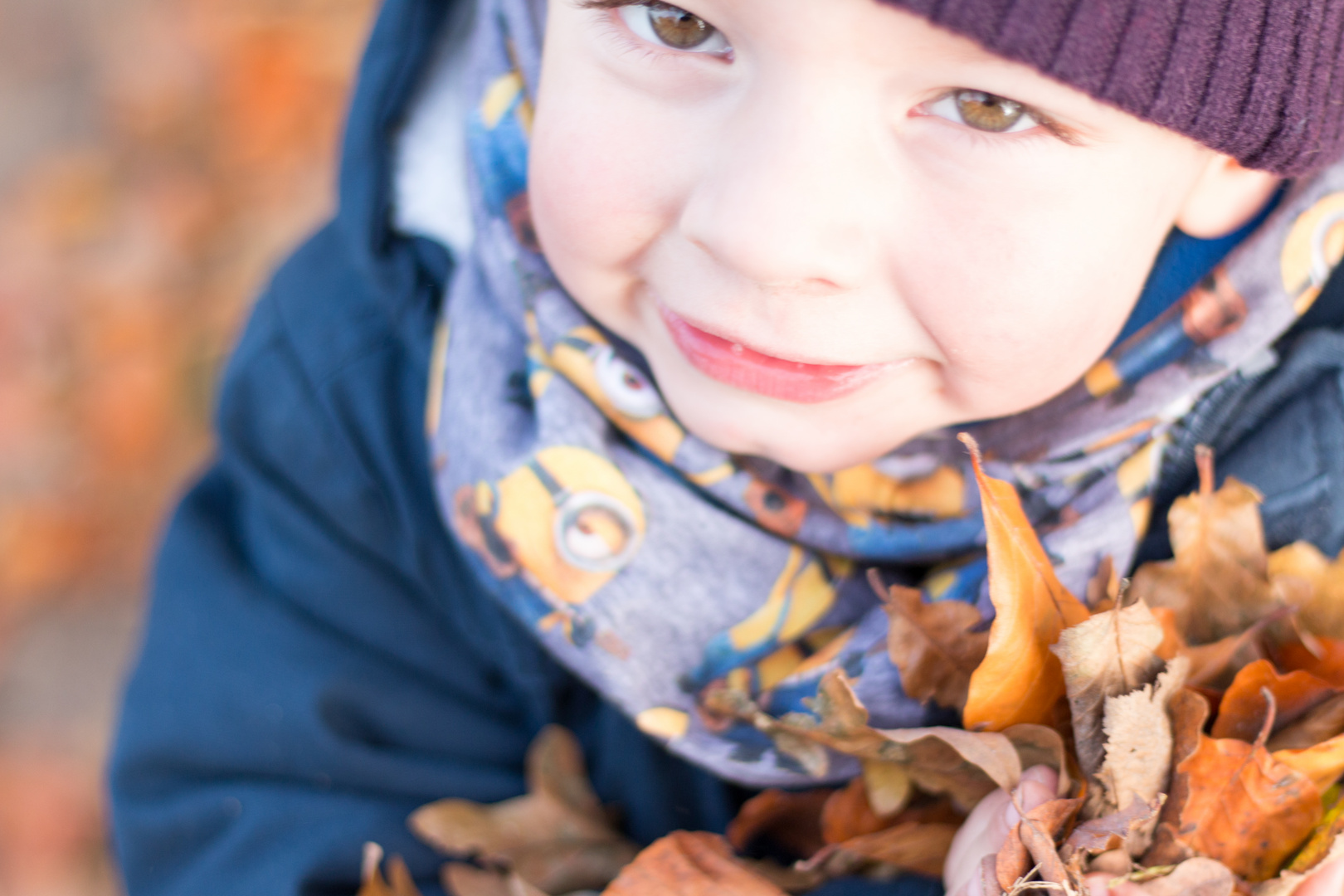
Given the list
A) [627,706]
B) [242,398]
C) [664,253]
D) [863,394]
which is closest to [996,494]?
[863,394]

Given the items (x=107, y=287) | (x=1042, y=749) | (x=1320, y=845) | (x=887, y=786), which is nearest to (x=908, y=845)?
(x=887, y=786)

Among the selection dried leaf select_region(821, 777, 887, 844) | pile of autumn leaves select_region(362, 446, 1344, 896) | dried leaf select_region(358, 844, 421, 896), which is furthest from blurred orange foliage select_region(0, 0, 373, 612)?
dried leaf select_region(821, 777, 887, 844)

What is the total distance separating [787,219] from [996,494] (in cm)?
20

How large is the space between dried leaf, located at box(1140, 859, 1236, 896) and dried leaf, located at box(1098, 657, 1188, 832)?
0.9 inches

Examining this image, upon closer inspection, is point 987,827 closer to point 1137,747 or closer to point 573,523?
point 1137,747

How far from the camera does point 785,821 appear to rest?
96 centimetres

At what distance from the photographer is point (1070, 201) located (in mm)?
645

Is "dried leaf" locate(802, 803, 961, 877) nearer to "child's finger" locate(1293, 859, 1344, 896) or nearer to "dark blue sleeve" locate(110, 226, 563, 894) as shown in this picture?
"child's finger" locate(1293, 859, 1344, 896)

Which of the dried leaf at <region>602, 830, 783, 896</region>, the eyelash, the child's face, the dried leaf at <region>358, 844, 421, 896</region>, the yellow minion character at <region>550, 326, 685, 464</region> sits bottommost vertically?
the dried leaf at <region>358, 844, 421, 896</region>

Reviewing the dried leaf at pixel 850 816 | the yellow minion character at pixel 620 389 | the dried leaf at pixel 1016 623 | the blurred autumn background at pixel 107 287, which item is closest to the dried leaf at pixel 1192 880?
the dried leaf at pixel 1016 623

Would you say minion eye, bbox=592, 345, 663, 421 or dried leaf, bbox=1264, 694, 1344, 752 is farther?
minion eye, bbox=592, 345, 663, 421

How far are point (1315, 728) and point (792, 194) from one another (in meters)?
0.43

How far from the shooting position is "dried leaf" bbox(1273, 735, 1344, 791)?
0.66 m

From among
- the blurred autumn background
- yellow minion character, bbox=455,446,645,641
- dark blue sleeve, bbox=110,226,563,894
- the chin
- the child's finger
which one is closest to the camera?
the child's finger
